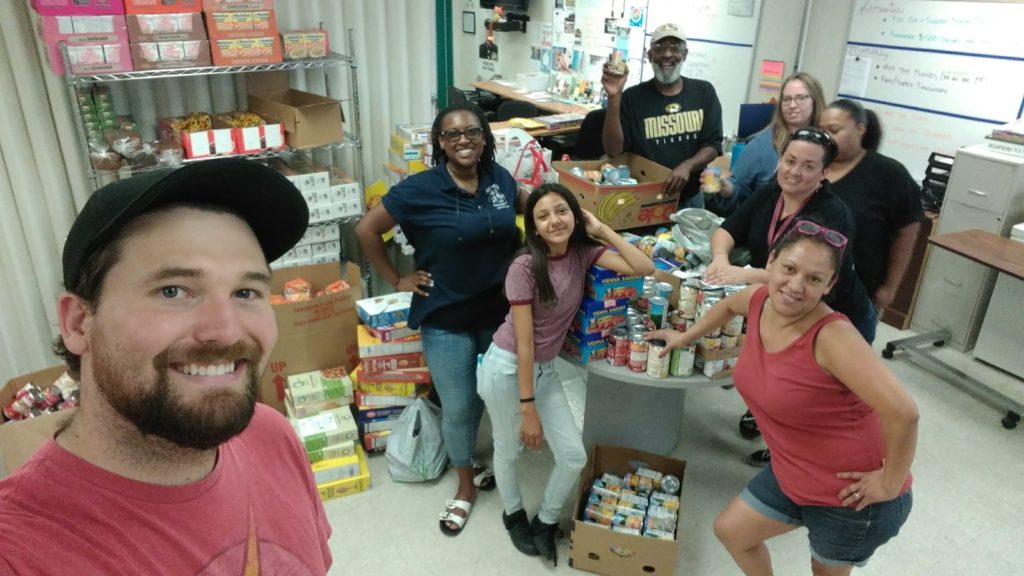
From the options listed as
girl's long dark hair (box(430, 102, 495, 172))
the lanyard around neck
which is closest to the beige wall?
the lanyard around neck

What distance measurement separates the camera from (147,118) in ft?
11.1

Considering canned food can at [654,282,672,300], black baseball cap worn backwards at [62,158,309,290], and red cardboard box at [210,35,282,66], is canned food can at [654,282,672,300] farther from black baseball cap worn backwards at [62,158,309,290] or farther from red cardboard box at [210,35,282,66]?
red cardboard box at [210,35,282,66]

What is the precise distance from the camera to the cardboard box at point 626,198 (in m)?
2.62

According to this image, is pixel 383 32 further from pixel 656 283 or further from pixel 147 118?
pixel 656 283

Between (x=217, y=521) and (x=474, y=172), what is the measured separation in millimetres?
1766

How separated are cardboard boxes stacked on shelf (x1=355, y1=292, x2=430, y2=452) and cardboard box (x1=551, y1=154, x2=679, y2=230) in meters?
0.98

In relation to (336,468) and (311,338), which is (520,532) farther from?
(311,338)

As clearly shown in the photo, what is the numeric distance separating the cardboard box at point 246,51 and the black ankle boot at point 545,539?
8.02 ft

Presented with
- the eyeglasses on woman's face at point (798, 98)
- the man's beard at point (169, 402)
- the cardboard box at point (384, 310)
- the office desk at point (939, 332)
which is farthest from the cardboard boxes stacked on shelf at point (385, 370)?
the office desk at point (939, 332)

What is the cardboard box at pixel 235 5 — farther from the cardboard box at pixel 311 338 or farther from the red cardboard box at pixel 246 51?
the cardboard box at pixel 311 338

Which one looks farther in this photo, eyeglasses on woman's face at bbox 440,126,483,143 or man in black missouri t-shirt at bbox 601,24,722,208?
man in black missouri t-shirt at bbox 601,24,722,208

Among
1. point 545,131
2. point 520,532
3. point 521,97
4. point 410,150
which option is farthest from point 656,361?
point 521,97

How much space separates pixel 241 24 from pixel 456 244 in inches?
64.3

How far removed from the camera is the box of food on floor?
2320mm
